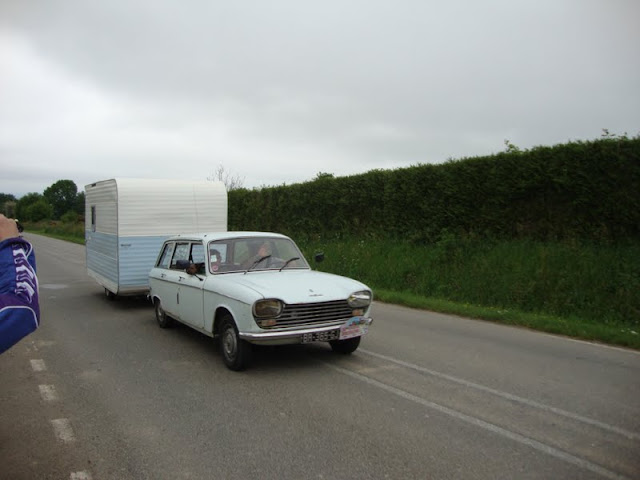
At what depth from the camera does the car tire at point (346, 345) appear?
6512mm

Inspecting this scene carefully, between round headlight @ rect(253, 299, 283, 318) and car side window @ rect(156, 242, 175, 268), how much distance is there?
11.5 ft

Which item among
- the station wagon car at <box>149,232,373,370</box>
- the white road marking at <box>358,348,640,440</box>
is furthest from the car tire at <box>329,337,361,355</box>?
the white road marking at <box>358,348,640,440</box>

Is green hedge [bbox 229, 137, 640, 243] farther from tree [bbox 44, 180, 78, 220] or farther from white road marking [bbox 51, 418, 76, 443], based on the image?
tree [bbox 44, 180, 78, 220]

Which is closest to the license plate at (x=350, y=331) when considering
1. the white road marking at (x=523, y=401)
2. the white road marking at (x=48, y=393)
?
the white road marking at (x=523, y=401)

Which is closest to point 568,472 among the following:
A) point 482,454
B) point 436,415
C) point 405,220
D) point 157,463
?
point 482,454

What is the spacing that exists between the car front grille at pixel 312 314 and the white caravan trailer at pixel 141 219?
5967 millimetres

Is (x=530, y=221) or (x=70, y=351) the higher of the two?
(x=530, y=221)

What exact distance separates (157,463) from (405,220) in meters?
12.9

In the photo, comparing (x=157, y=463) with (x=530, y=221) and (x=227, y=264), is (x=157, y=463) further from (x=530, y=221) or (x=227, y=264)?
(x=530, y=221)

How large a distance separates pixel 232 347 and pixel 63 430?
6.79 feet

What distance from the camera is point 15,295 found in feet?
7.05

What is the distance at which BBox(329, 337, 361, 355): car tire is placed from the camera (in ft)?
21.4

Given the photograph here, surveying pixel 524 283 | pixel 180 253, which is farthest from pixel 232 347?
pixel 524 283

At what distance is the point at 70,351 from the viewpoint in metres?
6.91
